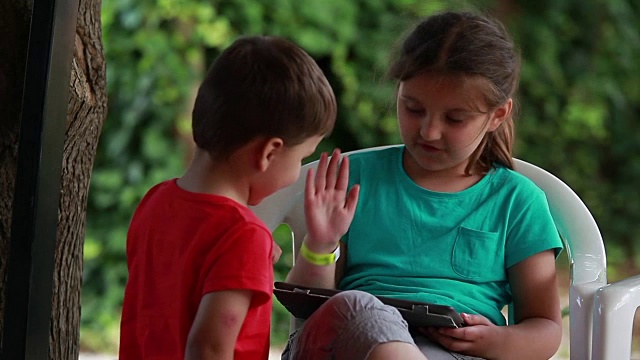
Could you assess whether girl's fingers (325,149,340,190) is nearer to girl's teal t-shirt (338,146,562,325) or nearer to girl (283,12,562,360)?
girl (283,12,562,360)

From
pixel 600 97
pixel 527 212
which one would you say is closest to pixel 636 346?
pixel 600 97

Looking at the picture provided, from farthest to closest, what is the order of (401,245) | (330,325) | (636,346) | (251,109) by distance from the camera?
(636,346) → (401,245) → (330,325) → (251,109)

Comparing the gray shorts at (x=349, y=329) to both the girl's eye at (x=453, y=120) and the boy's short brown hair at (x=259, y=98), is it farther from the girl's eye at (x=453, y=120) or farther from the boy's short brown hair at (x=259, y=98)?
the girl's eye at (x=453, y=120)

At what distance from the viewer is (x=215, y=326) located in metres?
1.29

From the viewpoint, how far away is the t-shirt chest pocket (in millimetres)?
1791

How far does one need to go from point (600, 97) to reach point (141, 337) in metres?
3.53

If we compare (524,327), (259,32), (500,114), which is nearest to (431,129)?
(500,114)

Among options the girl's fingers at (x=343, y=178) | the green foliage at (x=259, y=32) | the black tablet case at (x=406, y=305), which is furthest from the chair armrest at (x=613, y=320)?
the green foliage at (x=259, y=32)

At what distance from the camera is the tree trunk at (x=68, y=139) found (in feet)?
4.96

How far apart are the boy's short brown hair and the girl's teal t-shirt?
490 millimetres

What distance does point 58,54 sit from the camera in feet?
4.44

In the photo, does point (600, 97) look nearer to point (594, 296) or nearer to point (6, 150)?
point (594, 296)

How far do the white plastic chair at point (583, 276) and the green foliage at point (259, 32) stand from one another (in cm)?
164

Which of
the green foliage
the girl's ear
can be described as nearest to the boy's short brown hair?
the girl's ear
